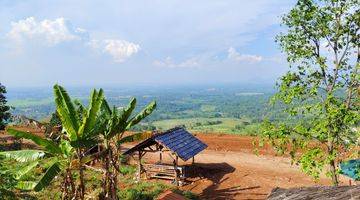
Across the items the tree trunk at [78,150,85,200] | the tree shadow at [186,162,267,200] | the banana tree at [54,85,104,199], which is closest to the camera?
the banana tree at [54,85,104,199]

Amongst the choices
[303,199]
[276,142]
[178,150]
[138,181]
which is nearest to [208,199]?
[178,150]

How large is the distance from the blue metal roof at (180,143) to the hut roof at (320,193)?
13.8m

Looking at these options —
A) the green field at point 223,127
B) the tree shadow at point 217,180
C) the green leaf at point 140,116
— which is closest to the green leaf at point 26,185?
the green leaf at point 140,116

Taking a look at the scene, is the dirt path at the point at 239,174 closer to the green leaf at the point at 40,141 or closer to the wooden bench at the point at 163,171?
the wooden bench at the point at 163,171

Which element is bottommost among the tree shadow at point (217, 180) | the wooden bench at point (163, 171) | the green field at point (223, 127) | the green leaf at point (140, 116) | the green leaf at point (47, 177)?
the green field at point (223, 127)

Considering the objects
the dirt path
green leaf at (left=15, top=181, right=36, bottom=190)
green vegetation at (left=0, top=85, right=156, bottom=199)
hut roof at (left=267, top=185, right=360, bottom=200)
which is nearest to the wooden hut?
the dirt path

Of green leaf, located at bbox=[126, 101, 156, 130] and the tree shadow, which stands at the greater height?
green leaf, located at bbox=[126, 101, 156, 130]

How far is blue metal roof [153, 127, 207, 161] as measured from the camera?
2672 centimetres

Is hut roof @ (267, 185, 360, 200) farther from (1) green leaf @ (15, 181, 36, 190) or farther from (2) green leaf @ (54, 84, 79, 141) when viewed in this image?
(1) green leaf @ (15, 181, 36, 190)

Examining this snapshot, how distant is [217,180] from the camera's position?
2834 centimetres

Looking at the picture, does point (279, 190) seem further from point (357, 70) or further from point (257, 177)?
point (257, 177)

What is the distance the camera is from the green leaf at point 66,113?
16120mm

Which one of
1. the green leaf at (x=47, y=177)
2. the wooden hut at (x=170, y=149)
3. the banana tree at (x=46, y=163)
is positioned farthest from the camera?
the wooden hut at (x=170, y=149)

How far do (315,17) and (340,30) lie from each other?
1.15 metres
